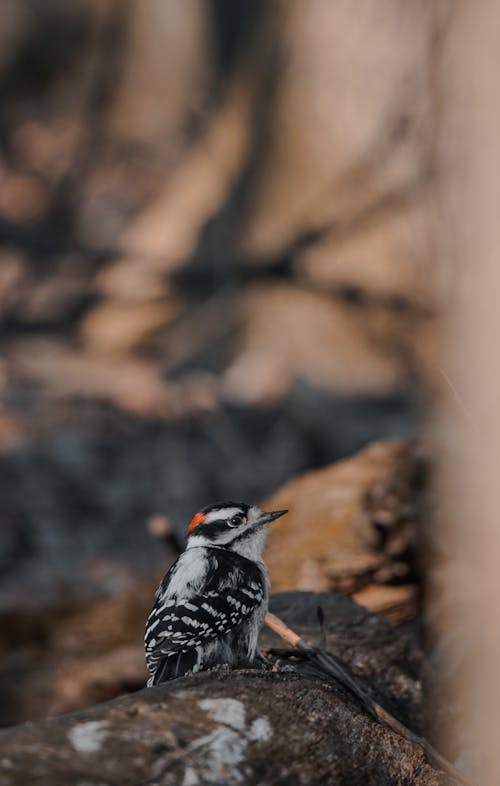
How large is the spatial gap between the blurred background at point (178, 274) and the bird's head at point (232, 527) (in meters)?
2.20

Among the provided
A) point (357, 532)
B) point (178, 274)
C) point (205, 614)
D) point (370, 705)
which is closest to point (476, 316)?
point (370, 705)

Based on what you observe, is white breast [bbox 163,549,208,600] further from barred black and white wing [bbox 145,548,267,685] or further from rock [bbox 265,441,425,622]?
rock [bbox 265,441,425,622]

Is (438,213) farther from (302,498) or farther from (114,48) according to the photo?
(114,48)

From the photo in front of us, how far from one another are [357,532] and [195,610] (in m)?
1.41

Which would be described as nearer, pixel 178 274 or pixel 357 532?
pixel 357 532

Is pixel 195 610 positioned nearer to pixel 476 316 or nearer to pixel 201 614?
pixel 201 614

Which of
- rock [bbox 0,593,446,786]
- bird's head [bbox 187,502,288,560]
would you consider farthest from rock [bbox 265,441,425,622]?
rock [bbox 0,593,446,786]

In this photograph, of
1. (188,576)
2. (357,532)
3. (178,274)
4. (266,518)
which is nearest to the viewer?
(188,576)

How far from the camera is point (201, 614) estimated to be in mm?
2941

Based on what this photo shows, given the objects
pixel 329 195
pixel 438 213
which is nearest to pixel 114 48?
pixel 329 195

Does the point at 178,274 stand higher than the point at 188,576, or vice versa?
the point at 178,274

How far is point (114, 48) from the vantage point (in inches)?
418

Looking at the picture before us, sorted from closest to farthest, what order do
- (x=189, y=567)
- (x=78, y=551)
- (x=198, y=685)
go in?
1. (x=198, y=685)
2. (x=189, y=567)
3. (x=78, y=551)

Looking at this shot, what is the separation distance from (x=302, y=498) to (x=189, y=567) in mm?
1556
